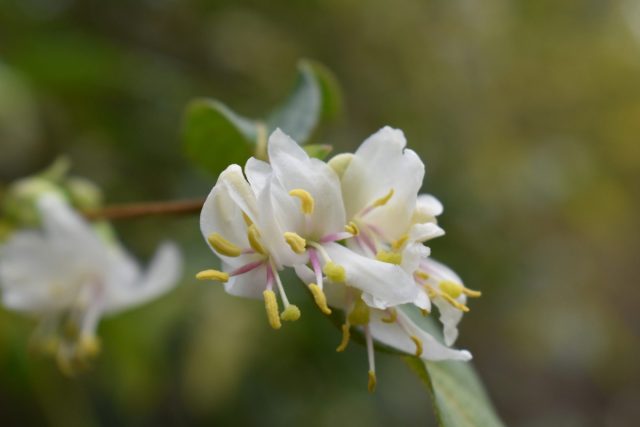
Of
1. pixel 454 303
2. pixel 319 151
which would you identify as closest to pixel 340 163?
pixel 319 151

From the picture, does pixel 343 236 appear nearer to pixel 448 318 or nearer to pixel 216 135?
pixel 448 318

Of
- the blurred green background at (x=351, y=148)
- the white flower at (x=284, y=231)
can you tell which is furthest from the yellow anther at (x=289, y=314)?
the blurred green background at (x=351, y=148)

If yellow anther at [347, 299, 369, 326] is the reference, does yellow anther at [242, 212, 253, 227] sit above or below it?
above

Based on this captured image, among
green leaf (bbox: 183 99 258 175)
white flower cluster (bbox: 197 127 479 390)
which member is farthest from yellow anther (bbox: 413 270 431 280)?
green leaf (bbox: 183 99 258 175)

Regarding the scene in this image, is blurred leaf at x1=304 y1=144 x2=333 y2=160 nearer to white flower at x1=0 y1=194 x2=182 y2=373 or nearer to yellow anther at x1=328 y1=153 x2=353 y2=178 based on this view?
yellow anther at x1=328 y1=153 x2=353 y2=178

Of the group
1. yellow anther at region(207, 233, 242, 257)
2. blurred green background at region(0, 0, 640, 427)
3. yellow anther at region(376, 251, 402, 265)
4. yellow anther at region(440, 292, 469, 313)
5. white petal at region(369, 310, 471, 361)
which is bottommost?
blurred green background at region(0, 0, 640, 427)
